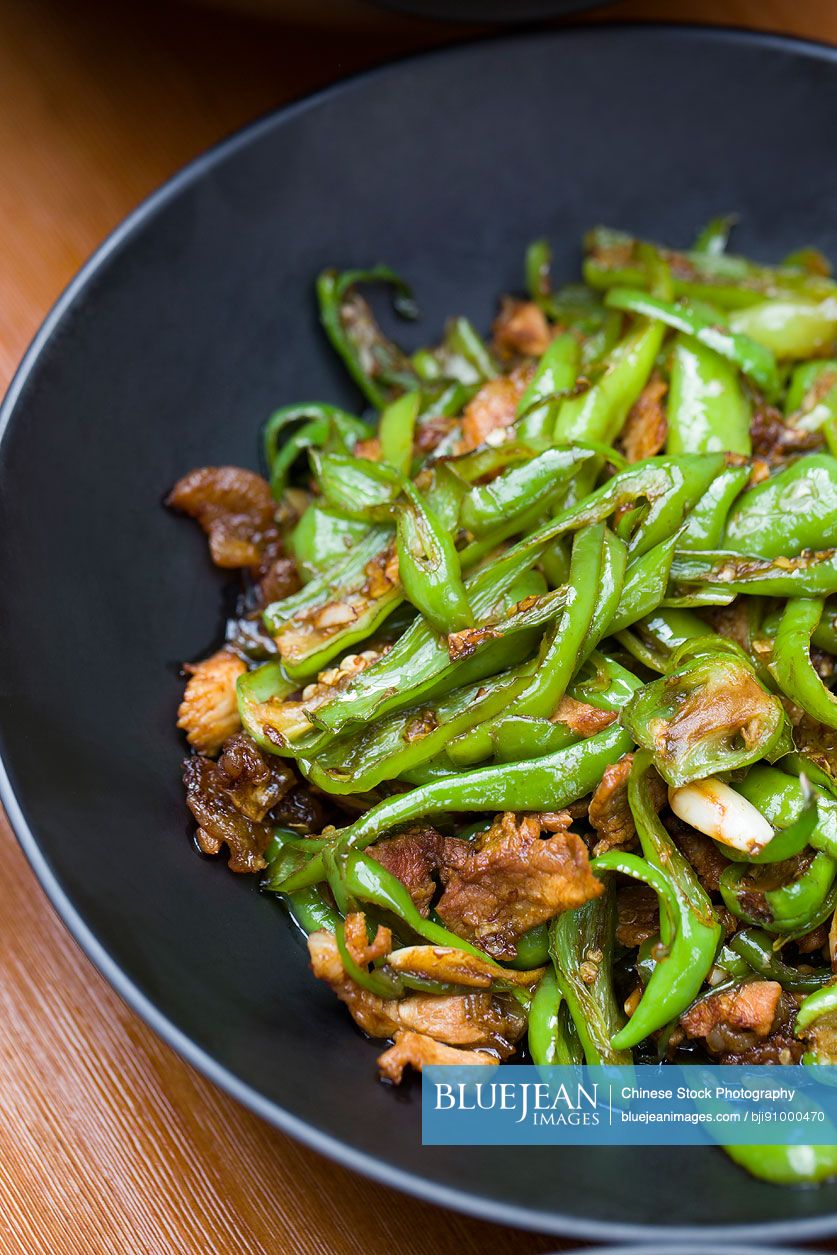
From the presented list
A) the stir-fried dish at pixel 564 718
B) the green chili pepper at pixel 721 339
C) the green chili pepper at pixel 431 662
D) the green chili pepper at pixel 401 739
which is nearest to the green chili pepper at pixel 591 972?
the stir-fried dish at pixel 564 718

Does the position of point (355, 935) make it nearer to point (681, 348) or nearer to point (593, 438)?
point (593, 438)

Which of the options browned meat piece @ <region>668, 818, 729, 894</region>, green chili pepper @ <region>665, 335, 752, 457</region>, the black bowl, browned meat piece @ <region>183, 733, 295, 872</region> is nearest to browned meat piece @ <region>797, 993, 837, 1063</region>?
browned meat piece @ <region>668, 818, 729, 894</region>

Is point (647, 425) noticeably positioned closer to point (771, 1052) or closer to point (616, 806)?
point (616, 806)

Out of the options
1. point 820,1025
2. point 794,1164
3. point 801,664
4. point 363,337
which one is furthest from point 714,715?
point 363,337

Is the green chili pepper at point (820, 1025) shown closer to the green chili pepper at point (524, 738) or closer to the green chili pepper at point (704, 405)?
the green chili pepper at point (524, 738)

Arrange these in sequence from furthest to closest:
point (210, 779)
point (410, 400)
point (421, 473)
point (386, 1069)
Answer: point (410, 400) → point (421, 473) → point (210, 779) → point (386, 1069)

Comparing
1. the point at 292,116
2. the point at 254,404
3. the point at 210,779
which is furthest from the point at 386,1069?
the point at 292,116
